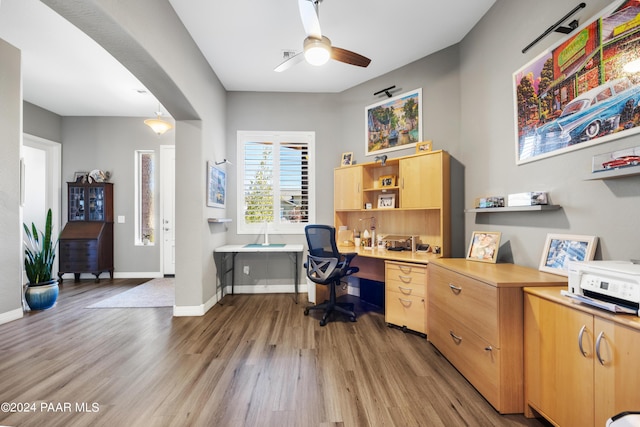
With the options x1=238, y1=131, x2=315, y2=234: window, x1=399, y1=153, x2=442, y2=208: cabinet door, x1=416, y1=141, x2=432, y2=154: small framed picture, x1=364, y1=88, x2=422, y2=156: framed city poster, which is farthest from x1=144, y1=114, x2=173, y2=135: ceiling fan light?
x1=416, y1=141, x2=432, y2=154: small framed picture

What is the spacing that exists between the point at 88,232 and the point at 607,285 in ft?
21.3

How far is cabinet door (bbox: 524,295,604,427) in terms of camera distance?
1.15 m

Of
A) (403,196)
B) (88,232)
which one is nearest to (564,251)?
(403,196)

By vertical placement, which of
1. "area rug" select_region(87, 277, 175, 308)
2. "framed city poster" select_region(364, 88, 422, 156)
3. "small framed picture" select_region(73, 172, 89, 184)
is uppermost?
"framed city poster" select_region(364, 88, 422, 156)

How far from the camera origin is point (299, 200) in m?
3.93

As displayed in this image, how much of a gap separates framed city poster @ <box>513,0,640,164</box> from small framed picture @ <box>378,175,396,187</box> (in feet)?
4.33

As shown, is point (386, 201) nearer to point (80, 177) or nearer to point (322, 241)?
point (322, 241)

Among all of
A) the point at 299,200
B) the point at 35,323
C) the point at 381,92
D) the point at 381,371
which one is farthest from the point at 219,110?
the point at 381,371

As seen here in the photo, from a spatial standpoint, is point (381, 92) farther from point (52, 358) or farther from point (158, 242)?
point (158, 242)

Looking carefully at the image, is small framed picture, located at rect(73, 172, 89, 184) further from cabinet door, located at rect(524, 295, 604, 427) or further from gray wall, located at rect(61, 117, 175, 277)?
cabinet door, located at rect(524, 295, 604, 427)

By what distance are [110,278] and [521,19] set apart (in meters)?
6.97

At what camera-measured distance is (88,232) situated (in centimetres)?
446

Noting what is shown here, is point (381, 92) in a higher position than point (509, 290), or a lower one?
higher

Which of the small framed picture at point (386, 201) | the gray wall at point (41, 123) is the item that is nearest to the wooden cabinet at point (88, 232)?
the gray wall at point (41, 123)
